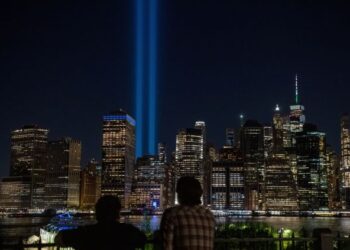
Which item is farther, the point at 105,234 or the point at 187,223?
the point at 187,223

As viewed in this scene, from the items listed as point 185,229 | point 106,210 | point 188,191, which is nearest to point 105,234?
point 106,210

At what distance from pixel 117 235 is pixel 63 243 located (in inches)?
22.0

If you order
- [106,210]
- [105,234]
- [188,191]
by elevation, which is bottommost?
[105,234]

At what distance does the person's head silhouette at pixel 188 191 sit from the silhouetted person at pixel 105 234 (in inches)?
23.2

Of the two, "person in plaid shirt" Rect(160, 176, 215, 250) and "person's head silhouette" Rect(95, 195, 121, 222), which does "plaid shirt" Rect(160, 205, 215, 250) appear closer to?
"person in plaid shirt" Rect(160, 176, 215, 250)

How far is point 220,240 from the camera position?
26.2 ft

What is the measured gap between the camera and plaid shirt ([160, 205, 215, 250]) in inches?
219

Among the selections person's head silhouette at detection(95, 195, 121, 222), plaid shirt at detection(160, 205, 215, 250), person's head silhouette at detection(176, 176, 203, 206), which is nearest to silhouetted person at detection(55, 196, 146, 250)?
Result: person's head silhouette at detection(95, 195, 121, 222)

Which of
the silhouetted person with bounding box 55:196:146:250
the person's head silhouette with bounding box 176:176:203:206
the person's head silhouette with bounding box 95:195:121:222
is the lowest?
the silhouetted person with bounding box 55:196:146:250

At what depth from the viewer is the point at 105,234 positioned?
5277 mm

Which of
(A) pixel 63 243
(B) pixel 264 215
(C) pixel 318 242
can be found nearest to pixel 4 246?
(A) pixel 63 243

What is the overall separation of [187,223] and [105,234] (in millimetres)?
852

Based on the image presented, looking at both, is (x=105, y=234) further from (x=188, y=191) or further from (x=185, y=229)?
(x=188, y=191)

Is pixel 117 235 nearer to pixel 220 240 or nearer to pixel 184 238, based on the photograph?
pixel 184 238
